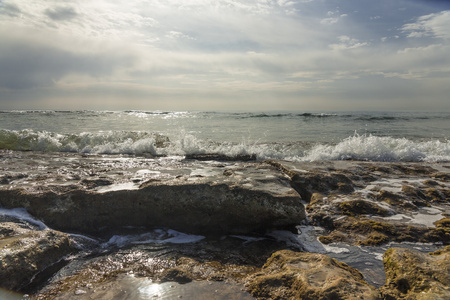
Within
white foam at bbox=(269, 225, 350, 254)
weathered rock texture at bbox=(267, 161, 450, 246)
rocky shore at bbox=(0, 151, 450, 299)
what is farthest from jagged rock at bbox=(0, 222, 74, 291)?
weathered rock texture at bbox=(267, 161, 450, 246)

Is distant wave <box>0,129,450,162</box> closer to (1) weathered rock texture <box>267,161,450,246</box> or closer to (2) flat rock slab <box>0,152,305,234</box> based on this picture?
(1) weathered rock texture <box>267,161,450,246</box>

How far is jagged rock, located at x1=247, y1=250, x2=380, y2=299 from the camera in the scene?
6.64ft

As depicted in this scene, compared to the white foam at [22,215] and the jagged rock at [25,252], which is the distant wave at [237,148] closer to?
the white foam at [22,215]

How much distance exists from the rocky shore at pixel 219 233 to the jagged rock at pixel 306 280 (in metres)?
0.01

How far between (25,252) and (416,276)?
12.4 ft

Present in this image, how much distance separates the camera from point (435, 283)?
2012mm

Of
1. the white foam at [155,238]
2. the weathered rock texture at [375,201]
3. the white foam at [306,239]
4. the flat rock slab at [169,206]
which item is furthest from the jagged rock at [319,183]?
the white foam at [155,238]

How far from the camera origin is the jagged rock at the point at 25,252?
2535mm

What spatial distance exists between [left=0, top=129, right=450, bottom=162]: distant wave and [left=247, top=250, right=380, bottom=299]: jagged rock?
6354mm

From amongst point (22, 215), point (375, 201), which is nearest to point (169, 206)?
point (22, 215)

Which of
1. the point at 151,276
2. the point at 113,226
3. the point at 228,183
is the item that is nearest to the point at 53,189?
the point at 113,226

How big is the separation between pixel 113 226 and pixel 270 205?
95.5 inches

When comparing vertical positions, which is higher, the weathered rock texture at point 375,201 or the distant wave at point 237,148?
the distant wave at point 237,148

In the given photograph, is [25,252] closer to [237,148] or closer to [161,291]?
[161,291]
